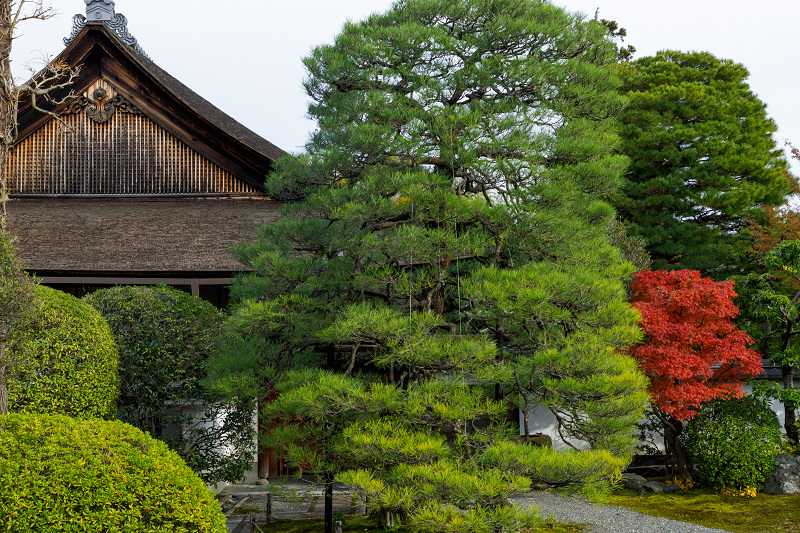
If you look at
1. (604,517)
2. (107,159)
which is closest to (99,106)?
(107,159)

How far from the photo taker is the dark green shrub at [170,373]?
23.6 feet

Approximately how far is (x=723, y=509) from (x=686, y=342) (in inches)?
89.2

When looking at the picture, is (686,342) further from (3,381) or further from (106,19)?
(106,19)

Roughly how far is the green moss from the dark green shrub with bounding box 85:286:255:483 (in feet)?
18.3

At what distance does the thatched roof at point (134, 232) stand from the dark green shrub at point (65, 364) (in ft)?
9.38

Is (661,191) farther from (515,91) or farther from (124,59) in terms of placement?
(124,59)

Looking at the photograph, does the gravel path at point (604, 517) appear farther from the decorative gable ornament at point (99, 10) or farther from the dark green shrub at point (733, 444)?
the decorative gable ornament at point (99, 10)

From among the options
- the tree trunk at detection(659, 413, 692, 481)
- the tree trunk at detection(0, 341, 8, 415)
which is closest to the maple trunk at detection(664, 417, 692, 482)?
the tree trunk at detection(659, 413, 692, 481)

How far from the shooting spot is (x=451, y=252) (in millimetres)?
5707

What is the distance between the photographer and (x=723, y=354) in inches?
364

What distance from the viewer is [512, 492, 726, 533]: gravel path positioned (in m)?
7.94

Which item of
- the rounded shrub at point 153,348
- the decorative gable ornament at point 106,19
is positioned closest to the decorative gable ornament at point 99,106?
the decorative gable ornament at point 106,19

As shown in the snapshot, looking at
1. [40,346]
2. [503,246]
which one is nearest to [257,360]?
[40,346]

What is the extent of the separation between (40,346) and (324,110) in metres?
3.58
